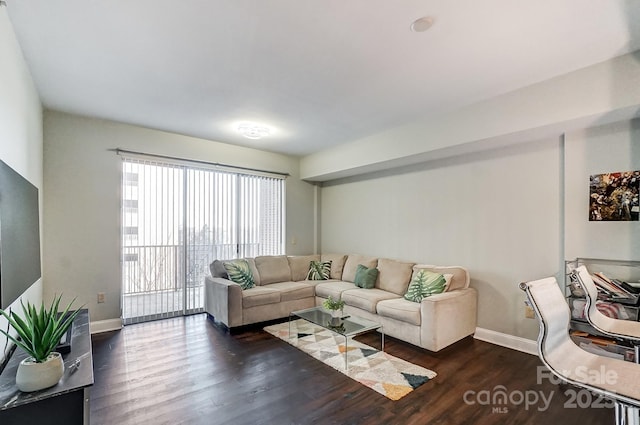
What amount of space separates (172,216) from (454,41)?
13.3 feet

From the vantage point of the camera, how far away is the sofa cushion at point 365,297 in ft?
12.2

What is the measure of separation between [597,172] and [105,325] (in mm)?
5701

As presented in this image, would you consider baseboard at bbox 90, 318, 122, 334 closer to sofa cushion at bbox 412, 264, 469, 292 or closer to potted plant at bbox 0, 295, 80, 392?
potted plant at bbox 0, 295, 80, 392

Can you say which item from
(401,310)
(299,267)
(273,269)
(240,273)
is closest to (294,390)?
(401,310)

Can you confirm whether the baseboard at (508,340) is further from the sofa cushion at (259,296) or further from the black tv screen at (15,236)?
the black tv screen at (15,236)

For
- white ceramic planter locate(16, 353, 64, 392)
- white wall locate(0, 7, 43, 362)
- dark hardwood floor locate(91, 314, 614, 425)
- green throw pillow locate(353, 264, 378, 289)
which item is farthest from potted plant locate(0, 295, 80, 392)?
green throw pillow locate(353, 264, 378, 289)

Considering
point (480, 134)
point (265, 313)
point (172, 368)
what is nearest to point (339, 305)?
point (265, 313)

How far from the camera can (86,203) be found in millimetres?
3801

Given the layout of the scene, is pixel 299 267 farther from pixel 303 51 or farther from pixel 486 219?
pixel 303 51

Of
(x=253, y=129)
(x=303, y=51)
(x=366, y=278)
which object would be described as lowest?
(x=366, y=278)

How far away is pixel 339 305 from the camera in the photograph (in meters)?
3.29

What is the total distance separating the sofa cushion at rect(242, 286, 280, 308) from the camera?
387 cm

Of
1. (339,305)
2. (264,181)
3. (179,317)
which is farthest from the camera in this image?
(264,181)

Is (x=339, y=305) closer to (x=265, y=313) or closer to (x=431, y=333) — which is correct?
(x=431, y=333)
